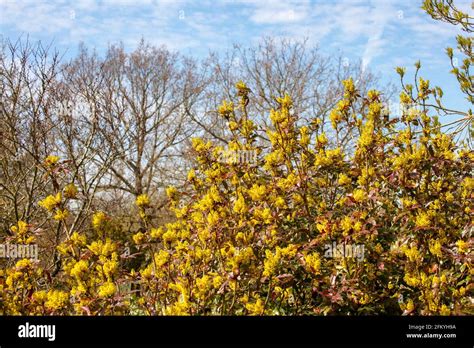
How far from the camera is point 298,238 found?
10.8 ft

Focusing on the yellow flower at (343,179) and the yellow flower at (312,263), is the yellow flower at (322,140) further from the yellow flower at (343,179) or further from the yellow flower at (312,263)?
the yellow flower at (312,263)

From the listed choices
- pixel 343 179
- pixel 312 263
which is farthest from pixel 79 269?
pixel 343 179

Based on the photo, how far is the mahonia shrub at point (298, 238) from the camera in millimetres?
2818

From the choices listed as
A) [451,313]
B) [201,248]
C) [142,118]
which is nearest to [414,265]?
[451,313]

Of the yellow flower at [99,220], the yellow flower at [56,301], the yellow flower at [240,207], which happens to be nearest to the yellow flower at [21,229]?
the yellow flower at [99,220]

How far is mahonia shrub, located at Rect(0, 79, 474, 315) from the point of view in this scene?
2818 millimetres

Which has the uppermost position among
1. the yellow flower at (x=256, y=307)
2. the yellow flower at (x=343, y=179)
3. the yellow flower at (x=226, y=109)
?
the yellow flower at (x=226, y=109)

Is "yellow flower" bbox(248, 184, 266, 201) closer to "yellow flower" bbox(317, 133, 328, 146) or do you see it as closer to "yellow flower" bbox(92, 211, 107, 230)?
"yellow flower" bbox(317, 133, 328, 146)

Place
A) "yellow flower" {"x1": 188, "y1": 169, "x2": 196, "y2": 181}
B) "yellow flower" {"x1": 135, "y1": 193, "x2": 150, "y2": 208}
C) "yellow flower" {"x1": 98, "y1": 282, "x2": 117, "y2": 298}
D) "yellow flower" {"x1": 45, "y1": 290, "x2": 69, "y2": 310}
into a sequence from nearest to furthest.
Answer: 1. "yellow flower" {"x1": 98, "y1": 282, "x2": 117, "y2": 298}
2. "yellow flower" {"x1": 45, "y1": 290, "x2": 69, "y2": 310}
3. "yellow flower" {"x1": 135, "y1": 193, "x2": 150, "y2": 208}
4. "yellow flower" {"x1": 188, "y1": 169, "x2": 196, "y2": 181}

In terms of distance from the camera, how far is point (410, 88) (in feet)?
12.5

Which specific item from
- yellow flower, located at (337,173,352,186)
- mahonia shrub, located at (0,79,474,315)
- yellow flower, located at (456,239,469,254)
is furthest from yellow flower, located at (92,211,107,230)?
yellow flower, located at (456,239,469,254)

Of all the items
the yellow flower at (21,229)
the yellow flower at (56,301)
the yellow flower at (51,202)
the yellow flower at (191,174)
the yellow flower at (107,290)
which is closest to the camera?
the yellow flower at (107,290)

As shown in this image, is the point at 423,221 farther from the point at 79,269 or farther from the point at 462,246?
the point at 79,269

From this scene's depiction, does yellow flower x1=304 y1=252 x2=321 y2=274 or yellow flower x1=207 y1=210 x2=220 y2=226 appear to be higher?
yellow flower x1=207 y1=210 x2=220 y2=226
